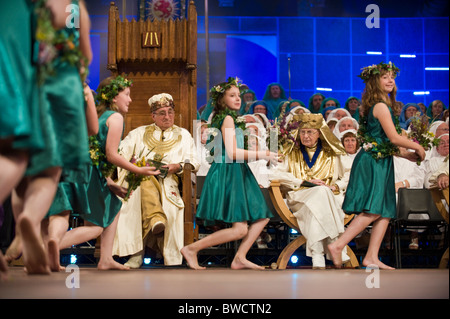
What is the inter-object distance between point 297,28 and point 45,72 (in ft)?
38.3

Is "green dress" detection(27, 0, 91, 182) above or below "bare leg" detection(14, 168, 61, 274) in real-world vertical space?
above

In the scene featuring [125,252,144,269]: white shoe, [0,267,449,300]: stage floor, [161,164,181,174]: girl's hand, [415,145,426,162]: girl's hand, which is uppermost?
[415,145,426,162]: girl's hand

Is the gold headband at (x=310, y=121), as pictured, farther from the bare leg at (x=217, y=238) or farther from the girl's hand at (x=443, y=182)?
the bare leg at (x=217, y=238)

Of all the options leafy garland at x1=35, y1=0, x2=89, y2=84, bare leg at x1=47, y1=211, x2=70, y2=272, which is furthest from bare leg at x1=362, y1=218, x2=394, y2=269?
leafy garland at x1=35, y1=0, x2=89, y2=84

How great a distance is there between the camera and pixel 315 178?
6.77 metres

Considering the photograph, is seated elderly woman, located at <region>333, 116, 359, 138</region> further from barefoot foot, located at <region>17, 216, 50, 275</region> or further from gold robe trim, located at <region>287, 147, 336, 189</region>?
barefoot foot, located at <region>17, 216, 50, 275</region>

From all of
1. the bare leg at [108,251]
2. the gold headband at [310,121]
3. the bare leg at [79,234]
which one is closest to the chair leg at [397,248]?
the gold headband at [310,121]

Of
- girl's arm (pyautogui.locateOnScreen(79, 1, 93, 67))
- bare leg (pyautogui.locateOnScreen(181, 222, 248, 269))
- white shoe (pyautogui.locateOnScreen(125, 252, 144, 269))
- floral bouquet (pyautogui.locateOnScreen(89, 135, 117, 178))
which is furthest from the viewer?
white shoe (pyautogui.locateOnScreen(125, 252, 144, 269))

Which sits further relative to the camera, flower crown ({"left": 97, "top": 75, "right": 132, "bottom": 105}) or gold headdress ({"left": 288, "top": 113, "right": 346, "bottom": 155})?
gold headdress ({"left": 288, "top": 113, "right": 346, "bottom": 155})

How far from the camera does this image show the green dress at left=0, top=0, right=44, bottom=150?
8.80 feet

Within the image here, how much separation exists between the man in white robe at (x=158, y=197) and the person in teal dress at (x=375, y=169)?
165 centimetres

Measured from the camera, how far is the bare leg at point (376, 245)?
553cm

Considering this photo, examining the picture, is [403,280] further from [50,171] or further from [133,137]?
[133,137]
